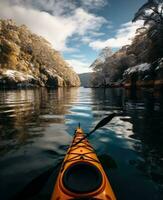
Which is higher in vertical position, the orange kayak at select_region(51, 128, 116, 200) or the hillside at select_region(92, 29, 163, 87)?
the hillside at select_region(92, 29, 163, 87)

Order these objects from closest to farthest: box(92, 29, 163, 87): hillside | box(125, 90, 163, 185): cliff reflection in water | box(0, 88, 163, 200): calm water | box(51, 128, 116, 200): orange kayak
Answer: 1. box(51, 128, 116, 200): orange kayak
2. box(0, 88, 163, 200): calm water
3. box(125, 90, 163, 185): cliff reflection in water
4. box(92, 29, 163, 87): hillside

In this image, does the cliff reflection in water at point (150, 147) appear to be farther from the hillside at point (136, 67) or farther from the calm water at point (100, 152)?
the hillside at point (136, 67)

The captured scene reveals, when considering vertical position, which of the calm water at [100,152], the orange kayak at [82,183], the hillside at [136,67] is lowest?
the calm water at [100,152]

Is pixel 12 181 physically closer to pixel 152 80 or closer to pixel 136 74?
pixel 152 80

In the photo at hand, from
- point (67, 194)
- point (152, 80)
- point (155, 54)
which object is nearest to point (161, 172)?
point (67, 194)

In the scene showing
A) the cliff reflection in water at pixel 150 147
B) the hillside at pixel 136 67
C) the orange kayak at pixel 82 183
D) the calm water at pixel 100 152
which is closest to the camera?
the orange kayak at pixel 82 183

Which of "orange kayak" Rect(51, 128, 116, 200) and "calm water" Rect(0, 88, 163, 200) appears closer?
"orange kayak" Rect(51, 128, 116, 200)

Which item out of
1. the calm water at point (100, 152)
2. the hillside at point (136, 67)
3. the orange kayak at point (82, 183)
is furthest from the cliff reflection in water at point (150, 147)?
the hillside at point (136, 67)

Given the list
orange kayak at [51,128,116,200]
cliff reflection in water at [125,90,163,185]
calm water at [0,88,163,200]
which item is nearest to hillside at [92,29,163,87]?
cliff reflection in water at [125,90,163,185]

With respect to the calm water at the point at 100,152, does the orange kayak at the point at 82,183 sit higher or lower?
higher

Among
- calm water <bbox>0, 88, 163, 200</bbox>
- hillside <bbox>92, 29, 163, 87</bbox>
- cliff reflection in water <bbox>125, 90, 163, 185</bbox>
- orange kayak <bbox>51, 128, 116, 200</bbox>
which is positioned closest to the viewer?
orange kayak <bbox>51, 128, 116, 200</bbox>

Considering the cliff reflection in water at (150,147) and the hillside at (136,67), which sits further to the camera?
the hillside at (136,67)

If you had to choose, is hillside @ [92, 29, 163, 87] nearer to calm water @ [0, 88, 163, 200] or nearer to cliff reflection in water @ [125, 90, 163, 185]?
cliff reflection in water @ [125, 90, 163, 185]

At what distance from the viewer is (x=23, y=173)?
4039 mm
